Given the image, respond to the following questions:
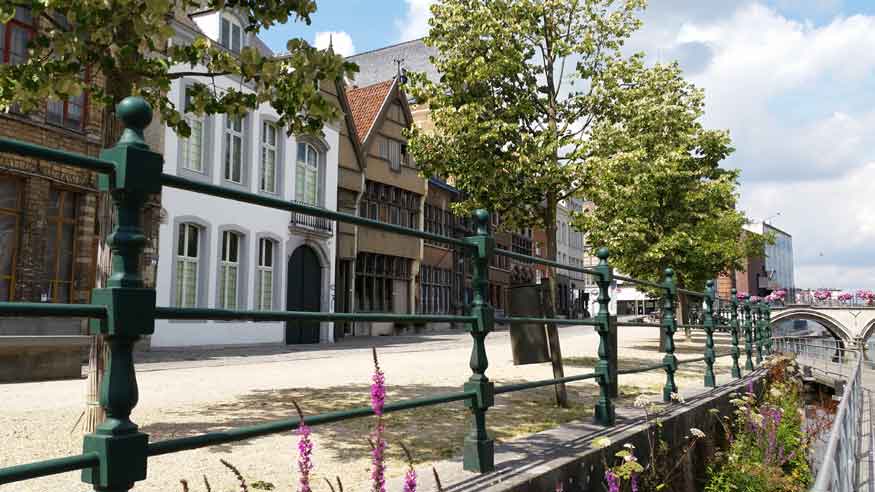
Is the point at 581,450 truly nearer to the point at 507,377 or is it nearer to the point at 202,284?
the point at 507,377

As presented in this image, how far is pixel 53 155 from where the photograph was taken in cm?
181

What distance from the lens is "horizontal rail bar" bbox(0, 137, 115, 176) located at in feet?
5.65

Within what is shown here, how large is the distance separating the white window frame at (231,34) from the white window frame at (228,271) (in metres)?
5.43

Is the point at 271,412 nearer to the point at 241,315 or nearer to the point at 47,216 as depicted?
the point at 241,315

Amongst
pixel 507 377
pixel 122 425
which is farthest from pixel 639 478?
pixel 507 377

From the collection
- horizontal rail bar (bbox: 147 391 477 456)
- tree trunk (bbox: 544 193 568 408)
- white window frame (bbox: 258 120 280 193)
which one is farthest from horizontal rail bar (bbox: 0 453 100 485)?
white window frame (bbox: 258 120 280 193)

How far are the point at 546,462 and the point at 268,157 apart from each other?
63.2 ft

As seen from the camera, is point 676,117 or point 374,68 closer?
point 676,117

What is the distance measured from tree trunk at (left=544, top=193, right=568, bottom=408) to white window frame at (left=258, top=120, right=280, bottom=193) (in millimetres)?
13355

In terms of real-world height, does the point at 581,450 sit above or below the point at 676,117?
below

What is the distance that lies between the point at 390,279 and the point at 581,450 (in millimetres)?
26347

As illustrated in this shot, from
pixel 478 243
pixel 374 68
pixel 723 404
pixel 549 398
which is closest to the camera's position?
pixel 478 243

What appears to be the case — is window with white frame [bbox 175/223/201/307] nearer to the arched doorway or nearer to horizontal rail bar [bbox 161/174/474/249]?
the arched doorway

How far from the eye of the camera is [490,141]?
9.43 metres
